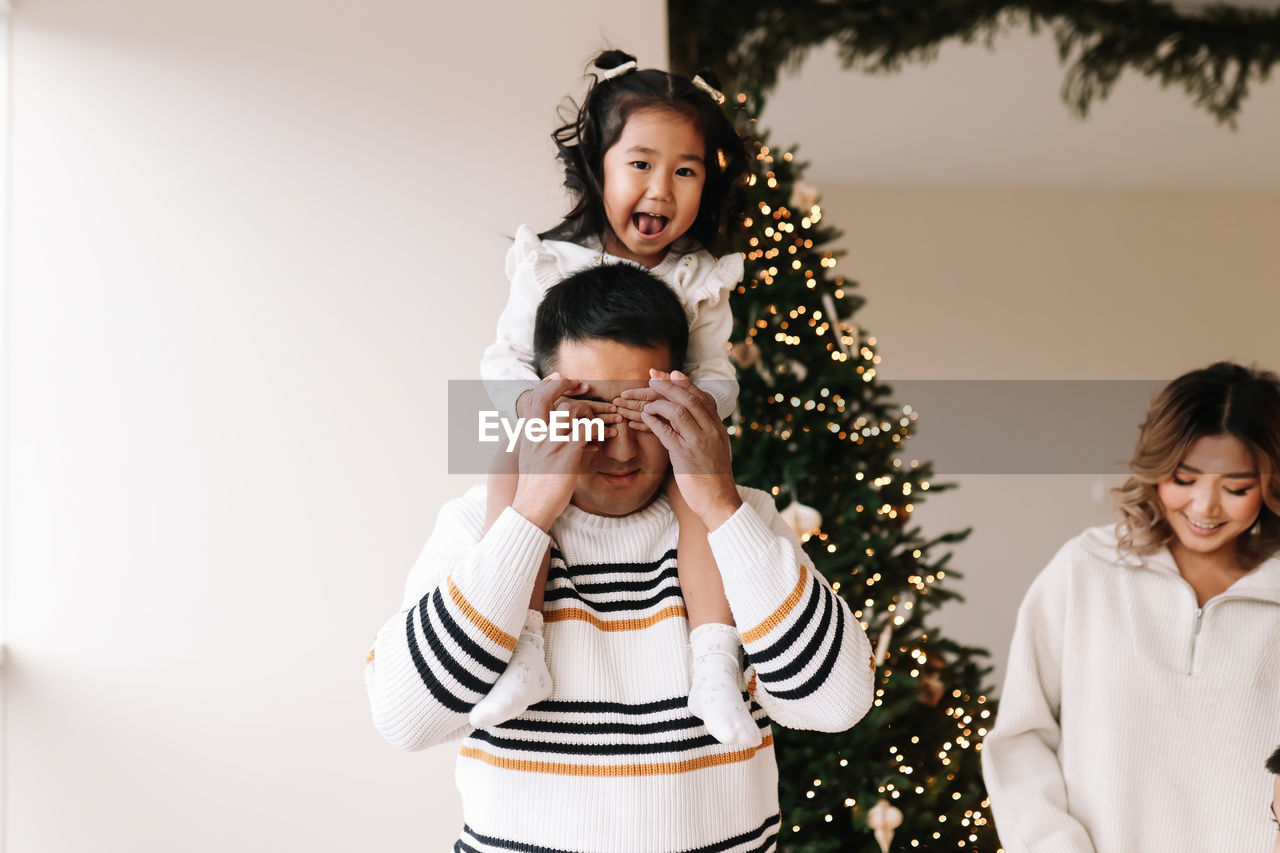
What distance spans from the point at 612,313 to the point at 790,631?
1.38 feet

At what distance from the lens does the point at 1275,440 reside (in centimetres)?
175

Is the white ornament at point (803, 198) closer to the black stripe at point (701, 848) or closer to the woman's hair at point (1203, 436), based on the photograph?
the woman's hair at point (1203, 436)

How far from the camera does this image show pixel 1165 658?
1.75 meters

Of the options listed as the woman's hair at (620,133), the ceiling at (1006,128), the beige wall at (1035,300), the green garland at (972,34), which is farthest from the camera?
the beige wall at (1035,300)

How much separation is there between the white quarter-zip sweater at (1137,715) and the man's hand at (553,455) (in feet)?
3.75

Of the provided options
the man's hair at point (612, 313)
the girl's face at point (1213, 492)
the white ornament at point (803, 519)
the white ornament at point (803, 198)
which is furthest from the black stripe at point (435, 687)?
the white ornament at point (803, 198)

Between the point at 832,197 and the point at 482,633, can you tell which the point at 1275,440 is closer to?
the point at 482,633

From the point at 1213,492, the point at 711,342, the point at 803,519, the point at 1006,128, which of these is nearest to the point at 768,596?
the point at 711,342

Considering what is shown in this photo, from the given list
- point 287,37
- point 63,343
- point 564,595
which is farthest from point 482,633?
point 287,37

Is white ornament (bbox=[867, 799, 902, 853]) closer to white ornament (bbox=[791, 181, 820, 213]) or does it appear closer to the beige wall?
white ornament (bbox=[791, 181, 820, 213])

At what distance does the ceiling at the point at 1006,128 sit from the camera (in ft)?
15.1

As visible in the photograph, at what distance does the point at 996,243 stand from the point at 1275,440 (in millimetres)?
3943

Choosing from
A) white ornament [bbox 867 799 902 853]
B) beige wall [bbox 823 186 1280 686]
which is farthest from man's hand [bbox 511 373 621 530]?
beige wall [bbox 823 186 1280 686]

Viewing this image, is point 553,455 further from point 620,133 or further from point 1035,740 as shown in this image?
point 1035,740
